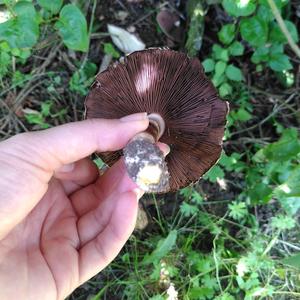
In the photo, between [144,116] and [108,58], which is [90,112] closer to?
[144,116]

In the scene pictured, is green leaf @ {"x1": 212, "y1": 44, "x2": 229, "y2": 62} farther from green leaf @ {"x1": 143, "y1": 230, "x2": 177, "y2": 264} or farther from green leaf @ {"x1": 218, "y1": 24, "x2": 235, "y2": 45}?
green leaf @ {"x1": 143, "y1": 230, "x2": 177, "y2": 264}

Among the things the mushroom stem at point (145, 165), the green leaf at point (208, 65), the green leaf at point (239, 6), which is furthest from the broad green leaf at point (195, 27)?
the mushroom stem at point (145, 165)

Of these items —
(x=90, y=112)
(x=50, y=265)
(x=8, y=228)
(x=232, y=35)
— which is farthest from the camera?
(x=232, y=35)

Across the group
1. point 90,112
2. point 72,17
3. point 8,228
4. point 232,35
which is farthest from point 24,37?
point 232,35

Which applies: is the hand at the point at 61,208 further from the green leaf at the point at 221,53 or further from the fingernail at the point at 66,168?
the green leaf at the point at 221,53

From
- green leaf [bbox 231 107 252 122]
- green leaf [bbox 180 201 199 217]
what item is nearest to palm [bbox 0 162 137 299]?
green leaf [bbox 180 201 199 217]

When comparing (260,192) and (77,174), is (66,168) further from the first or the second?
(260,192)
